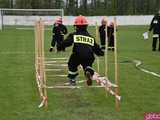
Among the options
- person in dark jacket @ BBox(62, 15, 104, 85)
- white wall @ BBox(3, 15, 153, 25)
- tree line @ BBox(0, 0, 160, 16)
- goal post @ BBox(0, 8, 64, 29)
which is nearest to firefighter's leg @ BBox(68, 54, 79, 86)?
person in dark jacket @ BBox(62, 15, 104, 85)

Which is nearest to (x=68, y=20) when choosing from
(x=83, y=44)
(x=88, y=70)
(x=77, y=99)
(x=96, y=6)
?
(x=96, y=6)

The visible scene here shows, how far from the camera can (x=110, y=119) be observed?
9.92 metres

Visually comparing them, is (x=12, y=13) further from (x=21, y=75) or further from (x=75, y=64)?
(x=75, y=64)

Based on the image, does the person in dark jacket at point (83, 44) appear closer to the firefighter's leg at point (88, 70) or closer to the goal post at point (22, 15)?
the firefighter's leg at point (88, 70)

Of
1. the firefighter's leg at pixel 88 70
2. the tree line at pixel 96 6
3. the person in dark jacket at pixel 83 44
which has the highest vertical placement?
the tree line at pixel 96 6

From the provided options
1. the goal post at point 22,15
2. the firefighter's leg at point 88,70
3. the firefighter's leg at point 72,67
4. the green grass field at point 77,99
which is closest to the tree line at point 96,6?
the goal post at point 22,15

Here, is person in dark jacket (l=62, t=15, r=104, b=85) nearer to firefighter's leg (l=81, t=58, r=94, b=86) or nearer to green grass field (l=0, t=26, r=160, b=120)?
firefighter's leg (l=81, t=58, r=94, b=86)

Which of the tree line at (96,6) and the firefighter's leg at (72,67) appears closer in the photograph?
the firefighter's leg at (72,67)

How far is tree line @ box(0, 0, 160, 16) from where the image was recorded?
3063 inches

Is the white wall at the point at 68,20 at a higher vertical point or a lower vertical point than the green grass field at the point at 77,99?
higher

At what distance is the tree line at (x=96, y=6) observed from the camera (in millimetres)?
77812

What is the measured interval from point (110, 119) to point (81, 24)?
2670 millimetres

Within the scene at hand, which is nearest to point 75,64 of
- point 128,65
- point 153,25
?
point 128,65

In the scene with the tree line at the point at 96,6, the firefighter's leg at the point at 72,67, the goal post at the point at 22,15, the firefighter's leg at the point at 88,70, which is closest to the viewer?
the firefighter's leg at the point at 88,70
